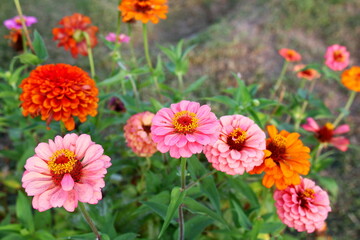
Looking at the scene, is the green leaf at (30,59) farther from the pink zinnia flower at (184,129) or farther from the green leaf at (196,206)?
the green leaf at (196,206)

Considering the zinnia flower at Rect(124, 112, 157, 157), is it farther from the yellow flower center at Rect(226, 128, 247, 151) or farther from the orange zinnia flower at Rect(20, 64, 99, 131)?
the yellow flower center at Rect(226, 128, 247, 151)

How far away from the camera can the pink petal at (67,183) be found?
28.4 inches

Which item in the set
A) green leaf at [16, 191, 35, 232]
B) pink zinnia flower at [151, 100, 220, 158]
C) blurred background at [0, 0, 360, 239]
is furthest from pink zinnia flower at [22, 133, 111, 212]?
blurred background at [0, 0, 360, 239]

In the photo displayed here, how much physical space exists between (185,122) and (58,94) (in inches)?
18.2

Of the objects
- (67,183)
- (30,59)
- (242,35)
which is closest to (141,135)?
(67,183)

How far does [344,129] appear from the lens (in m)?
1.61

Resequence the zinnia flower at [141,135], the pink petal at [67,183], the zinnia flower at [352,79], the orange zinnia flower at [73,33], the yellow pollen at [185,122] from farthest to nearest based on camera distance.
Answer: the zinnia flower at [352,79], the orange zinnia flower at [73,33], the zinnia flower at [141,135], the yellow pollen at [185,122], the pink petal at [67,183]

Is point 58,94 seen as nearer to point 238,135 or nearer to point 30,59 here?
point 30,59

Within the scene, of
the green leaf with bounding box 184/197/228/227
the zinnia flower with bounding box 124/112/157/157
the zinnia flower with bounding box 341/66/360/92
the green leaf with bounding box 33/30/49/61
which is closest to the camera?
the green leaf with bounding box 184/197/228/227

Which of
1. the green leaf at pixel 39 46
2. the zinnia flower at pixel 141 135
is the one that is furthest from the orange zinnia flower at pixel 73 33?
the zinnia flower at pixel 141 135

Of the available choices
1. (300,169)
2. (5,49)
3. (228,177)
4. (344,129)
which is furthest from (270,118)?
(5,49)

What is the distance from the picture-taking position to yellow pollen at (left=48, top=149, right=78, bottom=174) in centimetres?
77

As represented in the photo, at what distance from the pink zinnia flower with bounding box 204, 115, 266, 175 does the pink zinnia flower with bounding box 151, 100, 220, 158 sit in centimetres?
7

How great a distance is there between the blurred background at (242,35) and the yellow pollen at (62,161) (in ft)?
6.68
